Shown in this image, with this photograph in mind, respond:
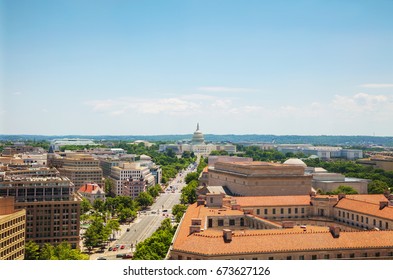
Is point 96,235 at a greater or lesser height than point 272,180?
lesser

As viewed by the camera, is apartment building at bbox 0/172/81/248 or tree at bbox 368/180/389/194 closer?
apartment building at bbox 0/172/81/248

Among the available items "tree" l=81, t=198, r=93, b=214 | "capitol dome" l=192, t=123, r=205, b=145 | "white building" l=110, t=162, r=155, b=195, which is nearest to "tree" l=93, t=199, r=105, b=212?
"tree" l=81, t=198, r=93, b=214

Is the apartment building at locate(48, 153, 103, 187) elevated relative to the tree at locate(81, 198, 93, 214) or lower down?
elevated

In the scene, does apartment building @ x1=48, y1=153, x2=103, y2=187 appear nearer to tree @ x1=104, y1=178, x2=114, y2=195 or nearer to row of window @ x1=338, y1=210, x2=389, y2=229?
tree @ x1=104, y1=178, x2=114, y2=195

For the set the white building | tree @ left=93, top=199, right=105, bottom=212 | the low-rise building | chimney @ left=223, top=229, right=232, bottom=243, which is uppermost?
chimney @ left=223, top=229, right=232, bottom=243

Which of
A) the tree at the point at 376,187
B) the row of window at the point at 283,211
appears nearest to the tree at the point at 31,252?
the row of window at the point at 283,211

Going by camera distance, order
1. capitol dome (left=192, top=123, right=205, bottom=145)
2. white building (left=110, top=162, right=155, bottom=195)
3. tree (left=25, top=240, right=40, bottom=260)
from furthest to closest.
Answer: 1. capitol dome (left=192, top=123, right=205, bottom=145)
2. white building (left=110, top=162, right=155, bottom=195)
3. tree (left=25, top=240, right=40, bottom=260)

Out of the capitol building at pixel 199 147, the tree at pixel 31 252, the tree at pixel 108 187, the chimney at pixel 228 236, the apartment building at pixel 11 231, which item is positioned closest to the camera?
the chimney at pixel 228 236

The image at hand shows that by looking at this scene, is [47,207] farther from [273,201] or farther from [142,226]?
[273,201]

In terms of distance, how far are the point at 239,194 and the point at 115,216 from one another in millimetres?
12081

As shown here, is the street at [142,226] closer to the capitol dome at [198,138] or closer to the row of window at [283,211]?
the row of window at [283,211]

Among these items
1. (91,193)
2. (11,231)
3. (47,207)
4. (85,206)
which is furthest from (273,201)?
(91,193)
